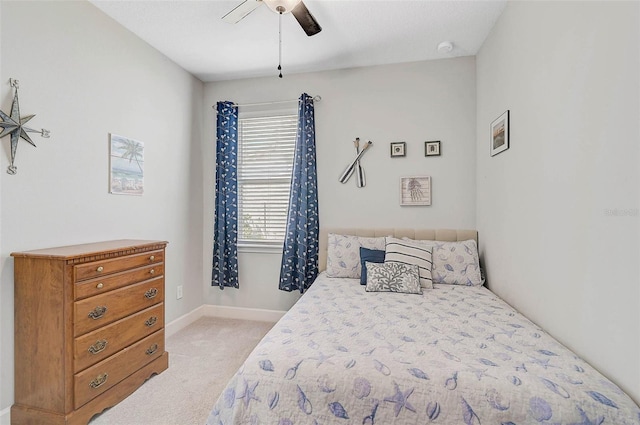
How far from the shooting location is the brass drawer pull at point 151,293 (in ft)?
7.31

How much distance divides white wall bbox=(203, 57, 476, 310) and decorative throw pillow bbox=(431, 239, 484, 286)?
0.38 meters

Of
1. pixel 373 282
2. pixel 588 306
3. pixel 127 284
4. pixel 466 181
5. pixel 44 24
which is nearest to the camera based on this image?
pixel 588 306

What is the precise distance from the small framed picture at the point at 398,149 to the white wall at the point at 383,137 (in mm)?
46

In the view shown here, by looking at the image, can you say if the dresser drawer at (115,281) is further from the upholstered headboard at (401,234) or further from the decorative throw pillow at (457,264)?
the decorative throw pillow at (457,264)

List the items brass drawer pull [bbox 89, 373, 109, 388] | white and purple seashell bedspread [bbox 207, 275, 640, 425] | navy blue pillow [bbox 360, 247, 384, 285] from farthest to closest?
navy blue pillow [bbox 360, 247, 384, 285] → brass drawer pull [bbox 89, 373, 109, 388] → white and purple seashell bedspread [bbox 207, 275, 640, 425]

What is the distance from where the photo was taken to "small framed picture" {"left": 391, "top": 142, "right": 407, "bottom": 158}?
10.2 feet

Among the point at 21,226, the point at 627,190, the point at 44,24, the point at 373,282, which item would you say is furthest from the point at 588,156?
the point at 44,24

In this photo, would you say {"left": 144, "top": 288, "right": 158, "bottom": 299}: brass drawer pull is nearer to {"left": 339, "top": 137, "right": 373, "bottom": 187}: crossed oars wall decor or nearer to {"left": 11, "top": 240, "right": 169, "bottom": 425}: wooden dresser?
{"left": 11, "top": 240, "right": 169, "bottom": 425}: wooden dresser

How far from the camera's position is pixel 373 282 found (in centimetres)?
244

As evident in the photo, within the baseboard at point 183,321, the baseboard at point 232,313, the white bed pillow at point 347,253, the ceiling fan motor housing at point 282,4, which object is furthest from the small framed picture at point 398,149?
the baseboard at point 183,321

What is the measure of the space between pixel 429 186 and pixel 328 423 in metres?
2.42

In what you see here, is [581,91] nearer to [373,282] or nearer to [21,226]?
[373,282]

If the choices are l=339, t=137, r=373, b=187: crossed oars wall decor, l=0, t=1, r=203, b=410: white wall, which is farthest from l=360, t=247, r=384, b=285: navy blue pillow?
l=0, t=1, r=203, b=410: white wall

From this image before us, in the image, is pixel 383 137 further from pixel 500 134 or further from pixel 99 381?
pixel 99 381
